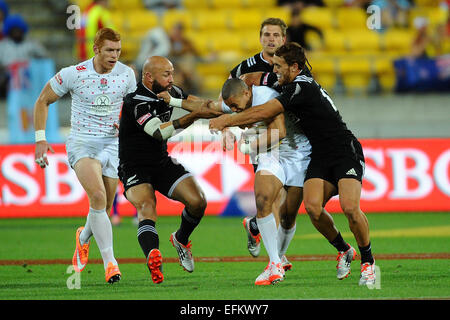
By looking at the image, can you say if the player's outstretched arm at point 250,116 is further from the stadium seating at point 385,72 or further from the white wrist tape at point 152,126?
the stadium seating at point 385,72

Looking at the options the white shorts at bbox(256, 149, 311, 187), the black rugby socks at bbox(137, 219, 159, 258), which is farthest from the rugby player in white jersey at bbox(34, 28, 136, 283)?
the white shorts at bbox(256, 149, 311, 187)

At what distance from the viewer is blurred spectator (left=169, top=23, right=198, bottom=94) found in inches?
723

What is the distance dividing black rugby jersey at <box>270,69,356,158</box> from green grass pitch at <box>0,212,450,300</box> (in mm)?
1298

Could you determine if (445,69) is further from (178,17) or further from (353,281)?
(353,281)

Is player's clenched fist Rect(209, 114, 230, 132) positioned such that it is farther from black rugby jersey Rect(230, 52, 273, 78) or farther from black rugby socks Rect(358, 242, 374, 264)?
black rugby socks Rect(358, 242, 374, 264)

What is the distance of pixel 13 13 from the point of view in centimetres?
2183

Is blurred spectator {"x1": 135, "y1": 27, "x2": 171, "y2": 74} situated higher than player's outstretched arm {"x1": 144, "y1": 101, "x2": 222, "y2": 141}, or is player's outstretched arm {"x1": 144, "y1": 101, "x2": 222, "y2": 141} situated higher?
blurred spectator {"x1": 135, "y1": 27, "x2": 171, "y2": 74}

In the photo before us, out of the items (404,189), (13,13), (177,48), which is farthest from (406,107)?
(13,13)

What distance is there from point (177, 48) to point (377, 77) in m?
4.18

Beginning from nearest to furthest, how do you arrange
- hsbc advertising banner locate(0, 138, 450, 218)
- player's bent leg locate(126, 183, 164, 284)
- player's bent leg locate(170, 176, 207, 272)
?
player's bent leg locate(126, 183, 164, 284) → player's bent leg locate(170, 176, 207, 272) → hsbc advertising banner locate(0, 138, 450, 218)

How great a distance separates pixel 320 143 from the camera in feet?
29.0

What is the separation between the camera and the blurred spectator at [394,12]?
20.5 metres

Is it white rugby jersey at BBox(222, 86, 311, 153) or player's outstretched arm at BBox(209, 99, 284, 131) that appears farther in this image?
white rugby jersey at BBox(222, 86, 311, 153)

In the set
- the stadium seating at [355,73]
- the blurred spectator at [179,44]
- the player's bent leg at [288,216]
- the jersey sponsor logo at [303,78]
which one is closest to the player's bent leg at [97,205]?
the player's bent leg at [288,216]
